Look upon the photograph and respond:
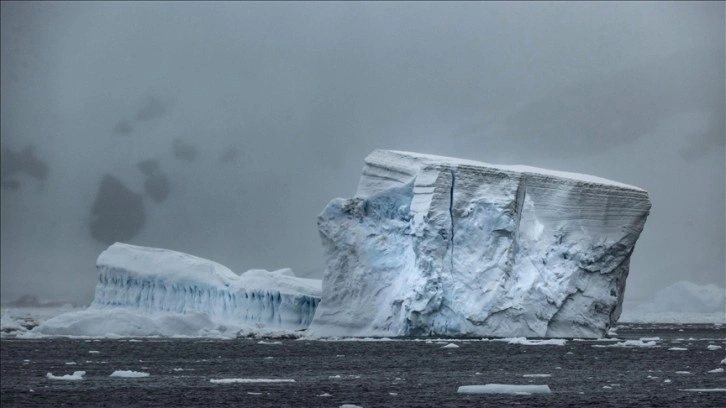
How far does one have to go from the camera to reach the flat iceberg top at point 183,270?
26.9 metres

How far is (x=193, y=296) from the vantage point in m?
27.0

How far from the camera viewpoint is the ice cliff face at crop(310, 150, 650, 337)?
22.5 m

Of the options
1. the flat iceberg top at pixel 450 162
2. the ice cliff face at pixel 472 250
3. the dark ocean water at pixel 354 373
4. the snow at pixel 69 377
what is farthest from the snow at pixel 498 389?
the flat iceberg top at pixel 450 162

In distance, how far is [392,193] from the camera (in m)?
23.7

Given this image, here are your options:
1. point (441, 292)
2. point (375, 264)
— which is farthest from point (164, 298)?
point (441, 292)

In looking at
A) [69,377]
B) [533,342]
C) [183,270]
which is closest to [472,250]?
[533,342]

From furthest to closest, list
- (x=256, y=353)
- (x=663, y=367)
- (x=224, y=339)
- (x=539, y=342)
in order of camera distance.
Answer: (x=224, y=339)
(x=539, y=342)
(x=256, y=353)
(x=663, y=367)

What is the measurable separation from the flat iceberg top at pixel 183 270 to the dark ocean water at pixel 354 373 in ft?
9.13

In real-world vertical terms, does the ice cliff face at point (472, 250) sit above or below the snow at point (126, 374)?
above

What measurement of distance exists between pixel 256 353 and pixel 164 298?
7446 mm

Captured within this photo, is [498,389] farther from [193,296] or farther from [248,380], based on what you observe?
[193,296]

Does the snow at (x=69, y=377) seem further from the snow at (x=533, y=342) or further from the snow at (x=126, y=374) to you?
the snow at (x=533, y=342)

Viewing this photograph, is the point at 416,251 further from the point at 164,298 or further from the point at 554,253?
the point at 164,298

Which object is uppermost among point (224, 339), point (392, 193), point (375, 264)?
point (392, 193)
